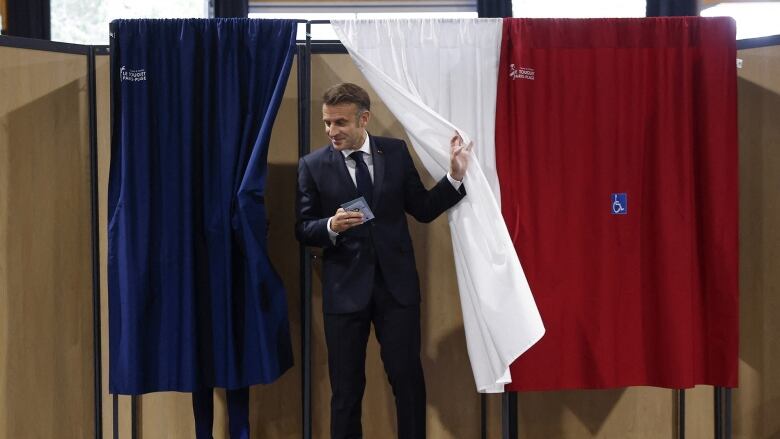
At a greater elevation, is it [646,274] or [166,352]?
[646,274]

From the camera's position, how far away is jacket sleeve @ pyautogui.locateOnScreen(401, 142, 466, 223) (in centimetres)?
279

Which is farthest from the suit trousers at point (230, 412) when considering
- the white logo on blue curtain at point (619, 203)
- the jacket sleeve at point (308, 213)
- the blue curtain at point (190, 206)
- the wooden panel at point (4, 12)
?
the wooden panel at point (4, 12)

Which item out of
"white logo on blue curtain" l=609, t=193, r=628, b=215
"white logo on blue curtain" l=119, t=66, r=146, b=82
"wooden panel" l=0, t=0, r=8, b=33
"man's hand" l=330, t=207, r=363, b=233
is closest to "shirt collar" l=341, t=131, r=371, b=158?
"man's hand" l=330, t=207, r=363, b=233

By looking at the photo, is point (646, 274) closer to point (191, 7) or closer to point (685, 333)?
point (685, 333)

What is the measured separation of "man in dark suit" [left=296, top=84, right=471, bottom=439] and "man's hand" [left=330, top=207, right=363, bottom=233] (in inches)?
2.6

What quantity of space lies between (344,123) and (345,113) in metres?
0.04

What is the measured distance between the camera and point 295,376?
327 cm

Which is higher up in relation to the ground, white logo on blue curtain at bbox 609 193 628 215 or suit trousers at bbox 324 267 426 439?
white logo on blue curtain at bbox 609 193 628 215

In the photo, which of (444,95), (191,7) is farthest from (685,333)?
(191,7)

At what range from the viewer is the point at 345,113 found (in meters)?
2.74

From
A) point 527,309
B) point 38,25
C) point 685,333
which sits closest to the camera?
point 527,309

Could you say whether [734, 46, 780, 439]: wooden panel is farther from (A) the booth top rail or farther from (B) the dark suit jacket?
(A) the booth top rail

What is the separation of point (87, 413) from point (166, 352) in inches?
25.3

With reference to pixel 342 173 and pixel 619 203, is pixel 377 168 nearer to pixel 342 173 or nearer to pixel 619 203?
pixel 342 173
